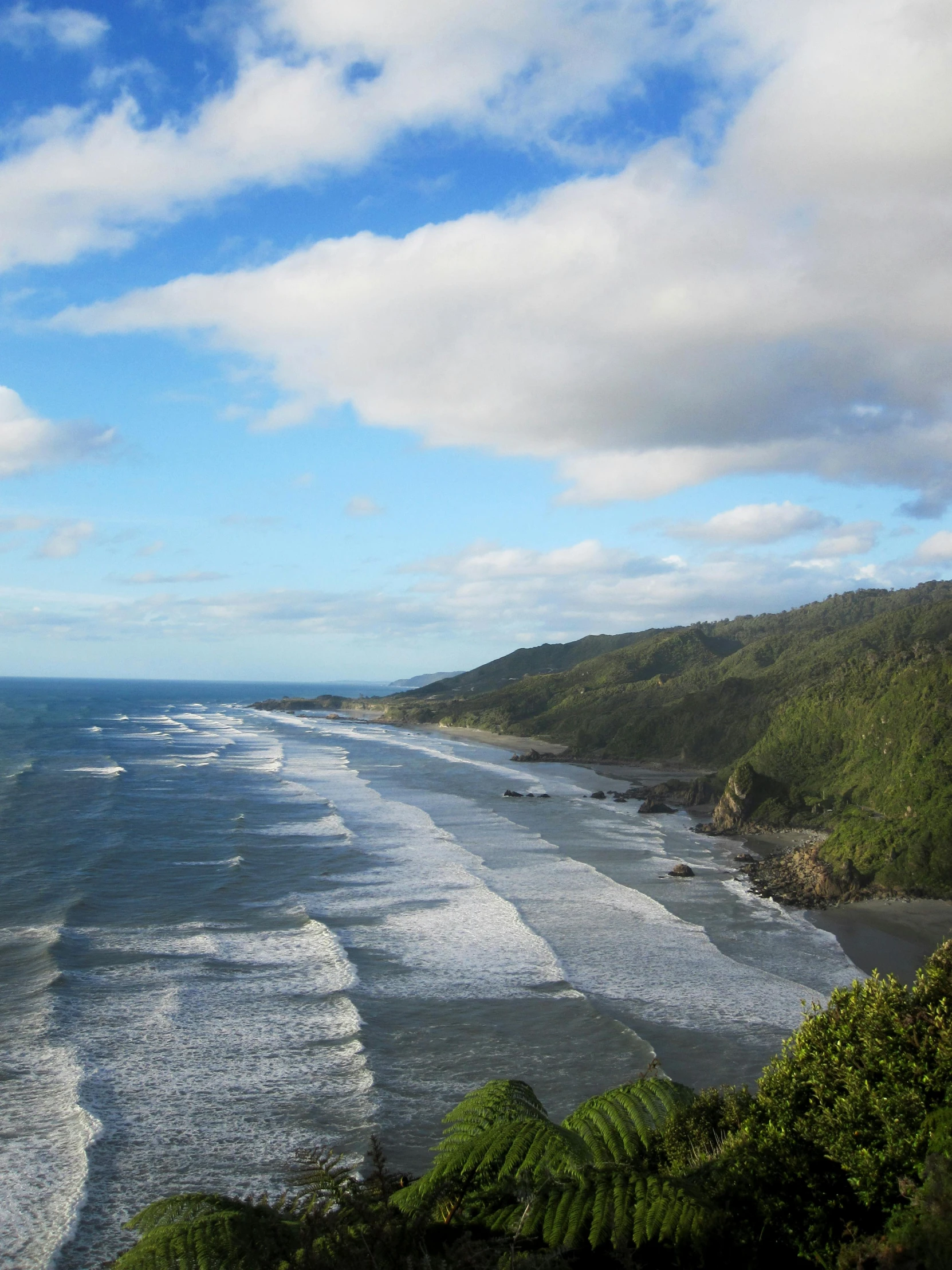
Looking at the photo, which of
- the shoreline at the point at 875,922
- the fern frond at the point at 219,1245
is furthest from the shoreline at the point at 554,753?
the fern frond at the point at 219,1245

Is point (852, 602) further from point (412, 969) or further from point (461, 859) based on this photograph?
point (412, 969)

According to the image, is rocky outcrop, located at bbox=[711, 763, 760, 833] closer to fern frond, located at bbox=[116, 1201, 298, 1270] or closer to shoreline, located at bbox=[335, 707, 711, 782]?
shoreline, located at bbox=[335, 707, 711, 782]

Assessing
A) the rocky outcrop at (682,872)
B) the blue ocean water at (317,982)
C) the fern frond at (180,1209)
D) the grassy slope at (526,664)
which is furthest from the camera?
the grassy slope at (526,664)

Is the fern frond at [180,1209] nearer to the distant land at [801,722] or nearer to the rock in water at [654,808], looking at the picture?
the distant land at [801,722]

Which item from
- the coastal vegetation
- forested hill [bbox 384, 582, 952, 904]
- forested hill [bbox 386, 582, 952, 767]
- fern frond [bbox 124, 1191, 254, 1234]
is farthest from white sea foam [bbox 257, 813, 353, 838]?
forested hill [bbox 386, 582, 952, 767]

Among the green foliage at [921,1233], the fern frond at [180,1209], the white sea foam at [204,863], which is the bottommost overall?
the white sea foam at [204,863]

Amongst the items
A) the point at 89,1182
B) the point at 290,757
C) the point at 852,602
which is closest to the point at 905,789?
the point at 89,1182

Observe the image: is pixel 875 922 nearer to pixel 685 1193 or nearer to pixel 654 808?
pixel 654 808
